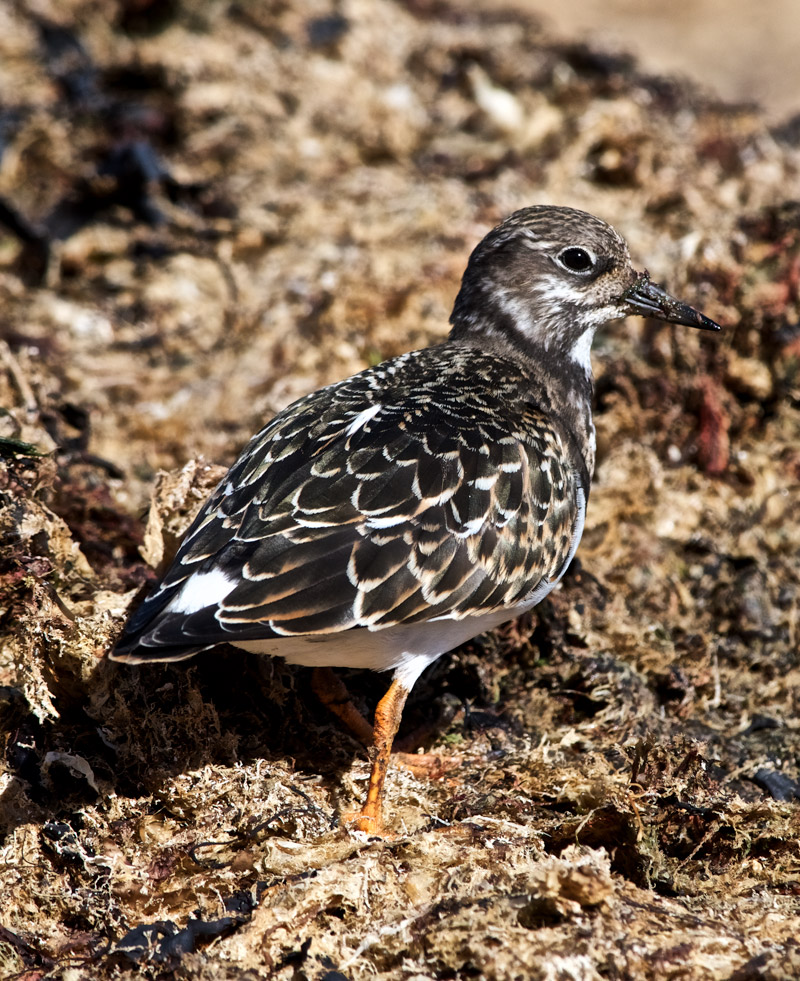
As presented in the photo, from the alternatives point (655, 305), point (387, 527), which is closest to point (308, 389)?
point (655, 305)

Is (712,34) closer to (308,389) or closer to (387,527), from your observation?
(308,389)

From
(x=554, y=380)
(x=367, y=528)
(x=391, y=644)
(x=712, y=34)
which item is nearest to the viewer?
(x=367, y=528)

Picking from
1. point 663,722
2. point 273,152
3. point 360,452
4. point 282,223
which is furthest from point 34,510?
point 273,152

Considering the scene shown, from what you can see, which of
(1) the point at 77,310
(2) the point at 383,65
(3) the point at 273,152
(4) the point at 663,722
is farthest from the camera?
(2) the point at 383,65

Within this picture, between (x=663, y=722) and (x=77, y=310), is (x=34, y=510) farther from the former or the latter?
(x=77, y=310)

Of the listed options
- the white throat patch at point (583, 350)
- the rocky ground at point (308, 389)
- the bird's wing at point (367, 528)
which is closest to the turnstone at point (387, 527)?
the bird's wing at point (367, 528)

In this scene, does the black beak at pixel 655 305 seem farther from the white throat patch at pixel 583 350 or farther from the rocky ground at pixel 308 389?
the rocky ground at pixel 308 389
